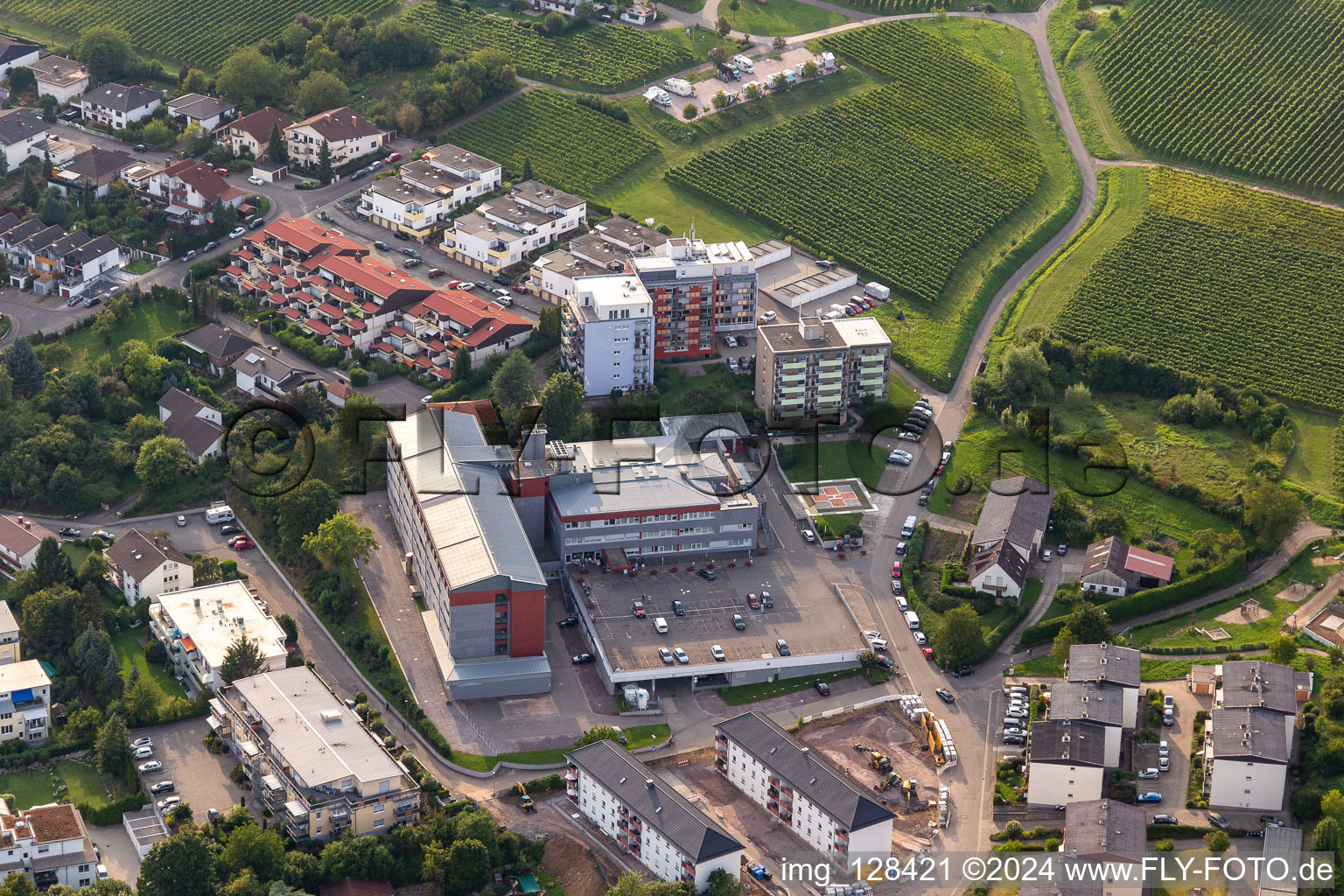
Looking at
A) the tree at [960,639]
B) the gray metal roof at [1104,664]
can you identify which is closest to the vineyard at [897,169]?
the tree at [960,639]

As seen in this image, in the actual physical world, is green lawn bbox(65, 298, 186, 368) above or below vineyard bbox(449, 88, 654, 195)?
below

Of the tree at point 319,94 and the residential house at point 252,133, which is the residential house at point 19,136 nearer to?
the residential house at point 252,133

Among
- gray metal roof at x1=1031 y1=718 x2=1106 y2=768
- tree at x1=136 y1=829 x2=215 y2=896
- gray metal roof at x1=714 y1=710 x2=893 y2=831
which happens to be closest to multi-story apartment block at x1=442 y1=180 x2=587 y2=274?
gray metal roof at x1=714 y1=710 x2=893 y2=831

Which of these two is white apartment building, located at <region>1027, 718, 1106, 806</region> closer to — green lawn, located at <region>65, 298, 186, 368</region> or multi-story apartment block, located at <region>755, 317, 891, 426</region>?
multi-story apartment block, located at <region>755, 317, 891, 426</region>

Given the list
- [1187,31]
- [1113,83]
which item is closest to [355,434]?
[1113,83]

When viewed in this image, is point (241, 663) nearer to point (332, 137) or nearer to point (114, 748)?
point (114, 748)
